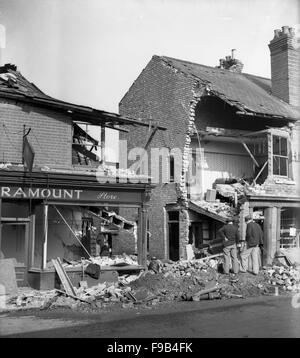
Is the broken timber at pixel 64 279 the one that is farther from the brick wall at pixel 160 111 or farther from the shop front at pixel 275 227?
the shop front at pixel 275 227

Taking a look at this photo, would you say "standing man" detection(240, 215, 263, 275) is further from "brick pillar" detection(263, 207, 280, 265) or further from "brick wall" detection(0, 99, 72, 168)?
"brick wall" detection(0, 99, 72, 168)

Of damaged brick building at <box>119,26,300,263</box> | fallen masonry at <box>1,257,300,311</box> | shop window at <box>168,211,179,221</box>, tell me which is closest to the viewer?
fallen masonry at <box>1,257,300,311</box>

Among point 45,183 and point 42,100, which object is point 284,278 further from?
point 42,100

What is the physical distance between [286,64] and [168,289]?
46.5 ft

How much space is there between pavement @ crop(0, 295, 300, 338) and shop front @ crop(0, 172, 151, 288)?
145 inches

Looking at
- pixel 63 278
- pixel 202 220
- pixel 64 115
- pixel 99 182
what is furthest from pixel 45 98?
pixel 202 220

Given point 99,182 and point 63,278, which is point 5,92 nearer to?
point 99,182

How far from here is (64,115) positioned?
689 inches

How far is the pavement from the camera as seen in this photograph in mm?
→ 9430

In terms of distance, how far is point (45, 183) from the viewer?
15672mm

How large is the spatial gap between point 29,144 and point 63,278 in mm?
4387

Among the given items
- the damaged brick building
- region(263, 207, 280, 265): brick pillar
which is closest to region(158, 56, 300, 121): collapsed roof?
the damaged brick building

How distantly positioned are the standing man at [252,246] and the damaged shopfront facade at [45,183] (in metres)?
3.37

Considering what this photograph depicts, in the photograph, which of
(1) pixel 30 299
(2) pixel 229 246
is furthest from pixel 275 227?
(1) pixel 30 299
